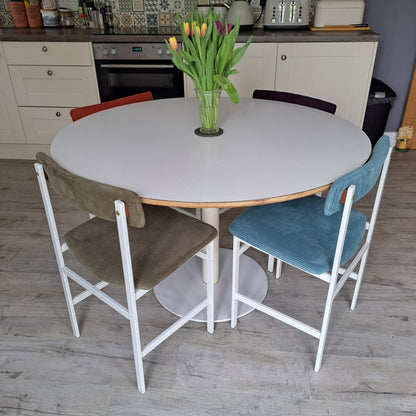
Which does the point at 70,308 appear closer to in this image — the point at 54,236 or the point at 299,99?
the point at 54,236

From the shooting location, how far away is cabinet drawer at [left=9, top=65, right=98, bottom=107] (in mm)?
2953

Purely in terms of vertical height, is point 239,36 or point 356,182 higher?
point 239,36

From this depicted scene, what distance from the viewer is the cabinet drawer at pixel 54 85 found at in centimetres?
295

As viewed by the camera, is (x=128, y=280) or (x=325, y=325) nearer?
(x=128, y=280)

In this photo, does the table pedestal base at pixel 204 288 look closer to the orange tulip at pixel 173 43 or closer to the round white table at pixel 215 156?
the round white table at pixel 215 156

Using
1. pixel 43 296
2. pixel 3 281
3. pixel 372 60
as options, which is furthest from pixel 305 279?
pixel 372 60

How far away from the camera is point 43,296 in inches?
73.8

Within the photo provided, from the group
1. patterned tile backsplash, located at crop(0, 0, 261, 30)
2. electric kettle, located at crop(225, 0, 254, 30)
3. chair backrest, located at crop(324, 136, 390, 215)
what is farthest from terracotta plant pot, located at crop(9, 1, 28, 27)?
chair backrest, located at crop(324, 136, 390, 215)

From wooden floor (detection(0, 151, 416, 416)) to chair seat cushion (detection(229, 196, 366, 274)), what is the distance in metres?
0.48

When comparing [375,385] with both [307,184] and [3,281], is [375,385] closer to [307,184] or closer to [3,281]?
[307,184]

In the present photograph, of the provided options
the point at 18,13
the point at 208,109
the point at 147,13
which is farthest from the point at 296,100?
the point at 18,13

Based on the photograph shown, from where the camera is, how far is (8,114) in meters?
3.15

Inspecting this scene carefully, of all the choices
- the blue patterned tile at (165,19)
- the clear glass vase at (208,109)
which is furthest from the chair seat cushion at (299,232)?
the blue patterned tile at (165,19)

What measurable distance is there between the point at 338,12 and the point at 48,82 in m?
2.22
